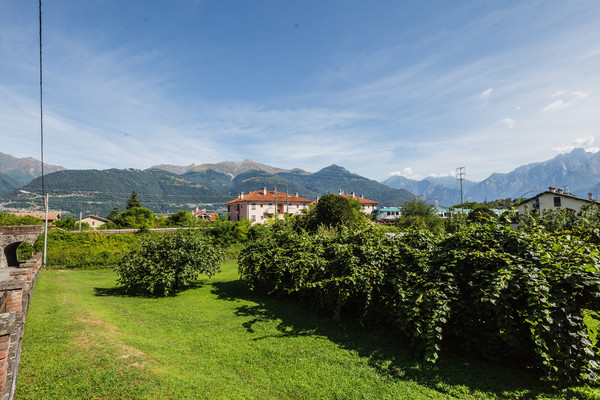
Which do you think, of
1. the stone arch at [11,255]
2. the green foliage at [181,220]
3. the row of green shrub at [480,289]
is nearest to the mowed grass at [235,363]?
the row of green shrub at [480,289]

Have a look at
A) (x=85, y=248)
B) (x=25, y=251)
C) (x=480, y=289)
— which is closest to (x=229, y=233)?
(x=85, y=248)

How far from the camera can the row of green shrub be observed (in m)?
4.59

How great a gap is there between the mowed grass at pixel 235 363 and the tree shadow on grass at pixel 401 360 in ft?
0.07

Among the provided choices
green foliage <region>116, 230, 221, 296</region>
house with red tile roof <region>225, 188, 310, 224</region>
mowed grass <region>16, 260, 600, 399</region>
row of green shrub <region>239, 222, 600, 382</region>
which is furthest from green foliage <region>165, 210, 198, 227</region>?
row of green shrub <region>239, 222, 600, 382</region>

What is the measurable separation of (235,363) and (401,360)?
11.0 feet

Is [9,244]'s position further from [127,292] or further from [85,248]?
[127,292]

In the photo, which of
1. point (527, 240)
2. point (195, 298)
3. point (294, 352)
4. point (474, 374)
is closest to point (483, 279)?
point (527, 240)

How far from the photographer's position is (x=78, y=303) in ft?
30.4

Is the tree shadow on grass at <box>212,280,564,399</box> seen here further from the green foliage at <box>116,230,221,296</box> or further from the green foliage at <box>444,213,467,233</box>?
the green foliage at <box>444,213,467,233</box>

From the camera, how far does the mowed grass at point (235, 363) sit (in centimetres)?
456

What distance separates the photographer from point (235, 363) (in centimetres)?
565

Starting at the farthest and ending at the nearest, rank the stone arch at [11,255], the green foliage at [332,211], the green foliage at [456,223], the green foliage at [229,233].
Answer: the green foliage at [229,233] < the green foliage at [332,211] < the stone arch at [11,255] < the green foliage at [456,223]

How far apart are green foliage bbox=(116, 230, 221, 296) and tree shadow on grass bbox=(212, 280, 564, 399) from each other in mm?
3308

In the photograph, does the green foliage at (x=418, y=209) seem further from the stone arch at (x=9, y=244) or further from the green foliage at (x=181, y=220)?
the stone arch at (x=9, y=244)
